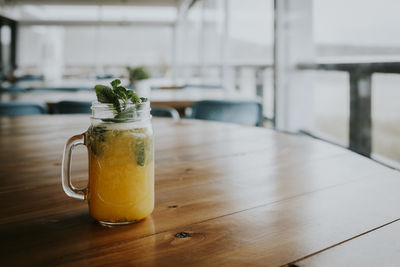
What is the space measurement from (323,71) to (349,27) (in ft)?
1.52

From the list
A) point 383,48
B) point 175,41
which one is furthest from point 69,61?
point 383,48

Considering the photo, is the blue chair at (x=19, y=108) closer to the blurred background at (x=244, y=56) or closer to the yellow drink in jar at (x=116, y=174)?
the blurred background at (x=244, y=56)

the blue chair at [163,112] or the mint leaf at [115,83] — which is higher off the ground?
the mint leaf at [115,83]

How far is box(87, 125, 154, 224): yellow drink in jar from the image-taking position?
55 cm

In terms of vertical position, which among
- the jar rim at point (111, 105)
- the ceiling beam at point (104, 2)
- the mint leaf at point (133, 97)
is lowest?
the jar rim at point (111, 105)

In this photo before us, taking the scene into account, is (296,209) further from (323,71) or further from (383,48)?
(323,71)

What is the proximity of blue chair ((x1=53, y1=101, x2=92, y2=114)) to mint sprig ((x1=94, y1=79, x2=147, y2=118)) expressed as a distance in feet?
5.91

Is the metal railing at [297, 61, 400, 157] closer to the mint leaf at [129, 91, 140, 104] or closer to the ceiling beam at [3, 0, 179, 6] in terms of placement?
the mint leaf at [129, 91, 140, 104]

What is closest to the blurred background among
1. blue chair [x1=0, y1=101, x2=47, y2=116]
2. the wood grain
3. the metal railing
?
the metal railing

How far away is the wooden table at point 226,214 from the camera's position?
1.52 ft

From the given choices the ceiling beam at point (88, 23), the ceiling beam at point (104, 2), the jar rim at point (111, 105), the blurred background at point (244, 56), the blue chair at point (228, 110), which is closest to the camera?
the jar rim at point (111, 105)

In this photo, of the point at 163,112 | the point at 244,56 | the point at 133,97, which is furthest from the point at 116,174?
the point at 244,56

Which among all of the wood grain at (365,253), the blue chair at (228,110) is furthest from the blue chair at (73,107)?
the wood grain at (365,253)

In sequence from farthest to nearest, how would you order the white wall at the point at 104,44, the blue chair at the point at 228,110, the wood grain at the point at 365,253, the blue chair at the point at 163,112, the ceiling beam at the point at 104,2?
the white wall at the point at 104,44 < the ceiling beam at the point at 104,2 < the blue chair at the point at 228,110 < the blue chair at the point at 163,112 < the wood grain at the point at 365,253
